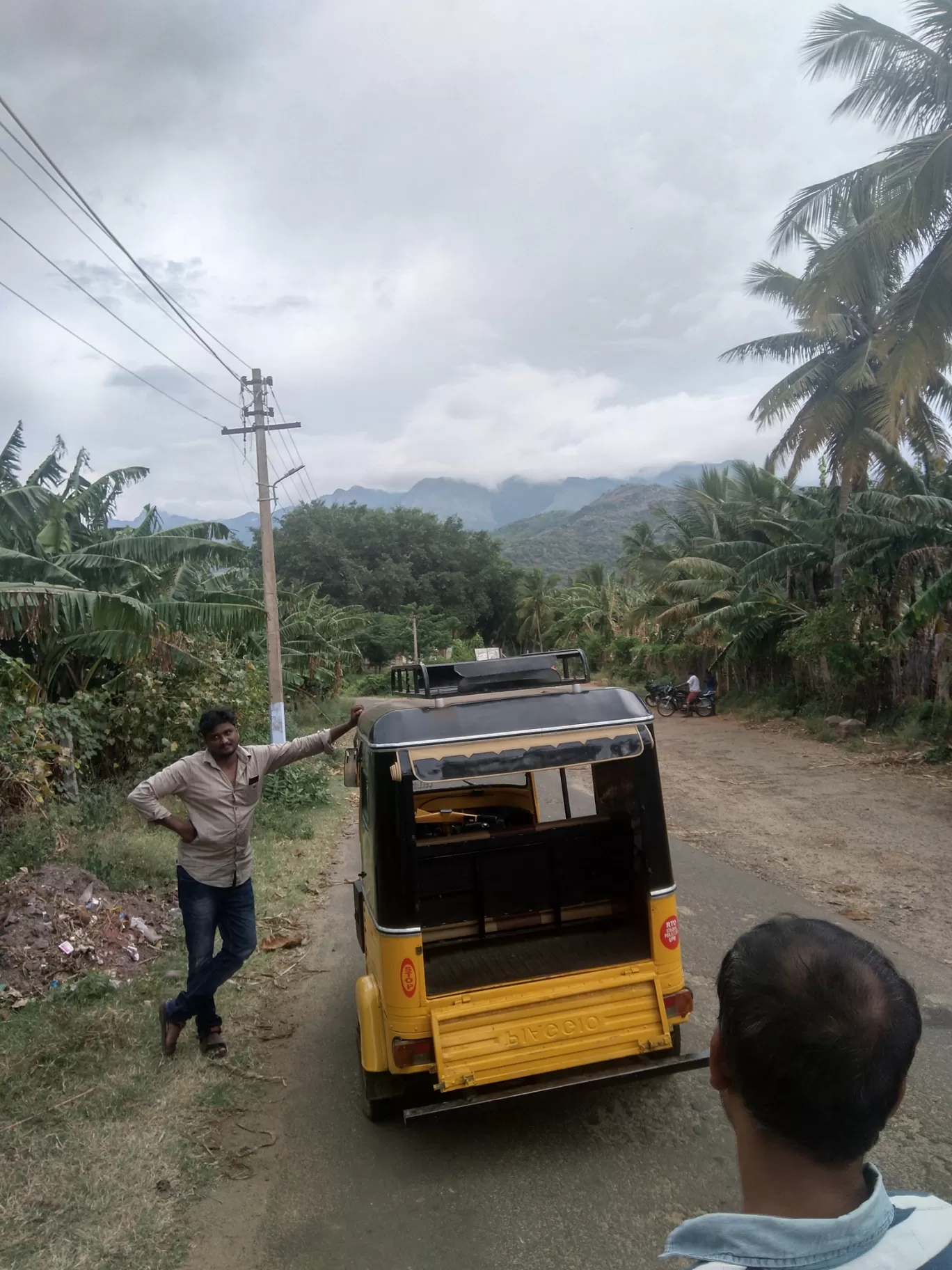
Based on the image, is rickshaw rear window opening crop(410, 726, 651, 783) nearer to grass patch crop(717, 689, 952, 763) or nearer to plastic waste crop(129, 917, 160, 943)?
plastic waste crop(129, 917, 160, 943)

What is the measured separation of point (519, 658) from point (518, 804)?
205 cm

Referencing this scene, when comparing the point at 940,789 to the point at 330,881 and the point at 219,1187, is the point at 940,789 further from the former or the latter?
the point at 219,1187

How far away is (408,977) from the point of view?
3.72 m

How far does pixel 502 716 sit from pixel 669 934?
137 centimetres

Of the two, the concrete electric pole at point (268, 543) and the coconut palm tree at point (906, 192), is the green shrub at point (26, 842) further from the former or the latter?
the coconut palm tree at point (906, 192)

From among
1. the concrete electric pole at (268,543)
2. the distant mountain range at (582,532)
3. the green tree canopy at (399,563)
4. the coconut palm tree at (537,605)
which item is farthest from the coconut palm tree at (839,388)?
the distant mountain range at (582,532)

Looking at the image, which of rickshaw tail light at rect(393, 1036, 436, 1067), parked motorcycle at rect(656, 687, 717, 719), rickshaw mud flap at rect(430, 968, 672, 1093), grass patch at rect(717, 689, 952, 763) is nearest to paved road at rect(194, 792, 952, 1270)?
rickshaw mud flap at rect(430, 968, 672, 1093)

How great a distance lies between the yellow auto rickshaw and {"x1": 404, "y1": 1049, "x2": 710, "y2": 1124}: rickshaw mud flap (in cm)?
1

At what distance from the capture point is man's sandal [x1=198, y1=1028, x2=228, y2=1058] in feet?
15.2

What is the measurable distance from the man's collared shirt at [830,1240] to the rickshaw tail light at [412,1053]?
2.81m

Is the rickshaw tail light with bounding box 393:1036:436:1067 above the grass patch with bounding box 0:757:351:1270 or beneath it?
above

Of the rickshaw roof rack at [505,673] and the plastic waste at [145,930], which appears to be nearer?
the rickshaw roof rack at [505,673]

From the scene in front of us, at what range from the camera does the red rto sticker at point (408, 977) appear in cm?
371

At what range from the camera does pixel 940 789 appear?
37.1 ft
